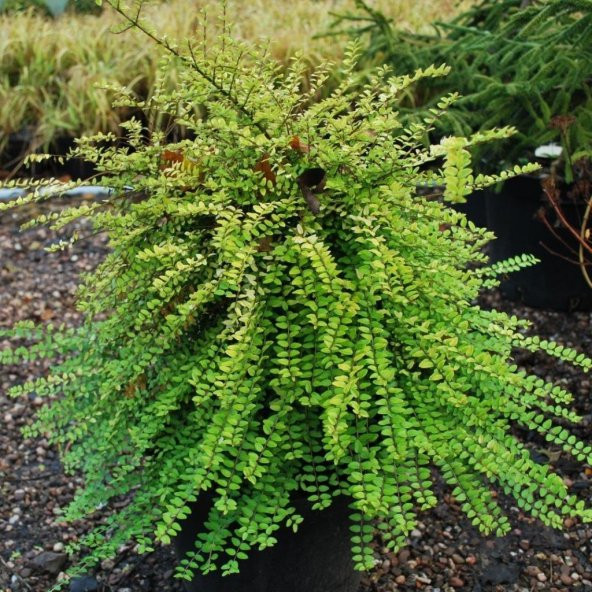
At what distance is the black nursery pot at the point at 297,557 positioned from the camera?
213cm

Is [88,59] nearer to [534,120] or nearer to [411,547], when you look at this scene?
[534,120]

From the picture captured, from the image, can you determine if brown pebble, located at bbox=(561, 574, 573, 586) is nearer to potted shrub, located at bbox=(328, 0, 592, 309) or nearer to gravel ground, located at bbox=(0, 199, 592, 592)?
gravel ground, located at bbox=(0, 199, 592, 592)

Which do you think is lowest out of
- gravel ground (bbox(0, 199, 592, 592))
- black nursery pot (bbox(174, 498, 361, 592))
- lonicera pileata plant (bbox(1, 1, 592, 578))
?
gravel ground (bbox(0, 199, 592, 592))

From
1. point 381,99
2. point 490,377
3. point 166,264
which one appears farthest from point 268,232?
point 490,377

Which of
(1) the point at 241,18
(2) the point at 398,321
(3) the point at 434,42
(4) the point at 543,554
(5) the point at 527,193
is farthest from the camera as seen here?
(1) the point at 241,18

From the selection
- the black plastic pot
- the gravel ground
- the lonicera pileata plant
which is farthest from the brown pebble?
the black plastic pot

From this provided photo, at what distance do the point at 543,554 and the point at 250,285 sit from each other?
1.31 m

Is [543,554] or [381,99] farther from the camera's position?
[543,554]

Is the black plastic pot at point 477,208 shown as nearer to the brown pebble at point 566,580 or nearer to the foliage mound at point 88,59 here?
the foliage mound at point 88,59

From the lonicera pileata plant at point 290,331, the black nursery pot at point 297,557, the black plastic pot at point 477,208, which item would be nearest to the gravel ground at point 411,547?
the black nursery pot at point 297,557

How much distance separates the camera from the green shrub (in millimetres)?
3443

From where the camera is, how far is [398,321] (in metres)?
1.98

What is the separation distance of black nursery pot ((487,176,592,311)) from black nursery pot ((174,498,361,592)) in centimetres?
206

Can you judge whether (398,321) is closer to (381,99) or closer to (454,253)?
(454,253)
